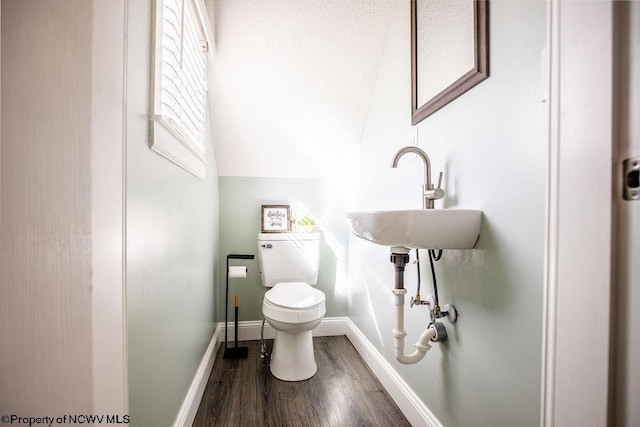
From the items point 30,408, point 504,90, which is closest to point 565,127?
point 504,90

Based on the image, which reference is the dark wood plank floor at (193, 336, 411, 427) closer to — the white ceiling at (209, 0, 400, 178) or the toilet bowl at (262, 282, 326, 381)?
the toilet bowl at (262, 282, 326, 381)

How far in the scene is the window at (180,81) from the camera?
864 millimetres

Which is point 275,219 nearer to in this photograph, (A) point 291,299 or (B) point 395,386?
(A) point 291,299

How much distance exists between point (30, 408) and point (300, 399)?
4.04 feet

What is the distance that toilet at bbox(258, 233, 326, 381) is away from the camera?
156 centimetres

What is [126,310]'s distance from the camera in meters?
0.66

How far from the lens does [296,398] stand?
1469 mm

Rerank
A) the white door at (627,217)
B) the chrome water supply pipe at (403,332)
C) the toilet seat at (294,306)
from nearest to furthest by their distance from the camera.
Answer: the white door at (627,217) → the chrome water supply pipe at (403,332) → the toilet seat at (294,306)

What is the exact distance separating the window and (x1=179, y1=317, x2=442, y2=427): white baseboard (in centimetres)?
105

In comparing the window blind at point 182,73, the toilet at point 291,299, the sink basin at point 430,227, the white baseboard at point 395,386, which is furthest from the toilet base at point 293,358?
the window blind at point 182,73

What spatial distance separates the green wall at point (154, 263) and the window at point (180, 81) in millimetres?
39

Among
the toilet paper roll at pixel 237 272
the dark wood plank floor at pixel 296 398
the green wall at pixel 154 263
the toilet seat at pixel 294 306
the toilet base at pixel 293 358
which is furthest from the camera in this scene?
the toilet paper roll at pixel 237 272

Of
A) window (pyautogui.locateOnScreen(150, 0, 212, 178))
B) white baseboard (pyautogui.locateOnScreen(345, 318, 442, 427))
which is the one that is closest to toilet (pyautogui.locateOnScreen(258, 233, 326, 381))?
white baseboard (pyautogui.locateOnScreen(345, 318, 442, 427))

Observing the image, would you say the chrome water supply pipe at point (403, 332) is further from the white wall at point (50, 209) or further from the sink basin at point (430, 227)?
the white wall at point (50, 209)
